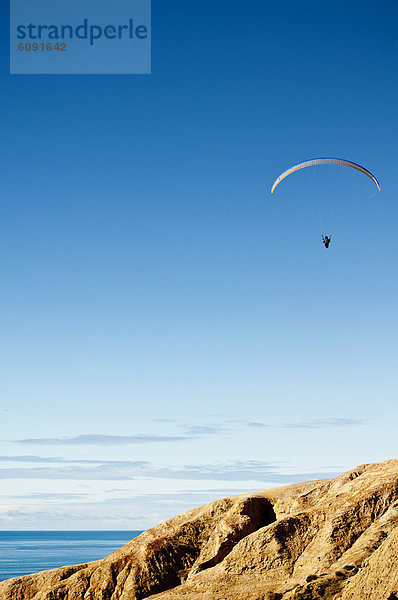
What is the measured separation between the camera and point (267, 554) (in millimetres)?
55031

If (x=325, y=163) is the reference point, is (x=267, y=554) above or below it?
below

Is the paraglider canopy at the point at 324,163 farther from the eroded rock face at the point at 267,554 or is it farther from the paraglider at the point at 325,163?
the eroded rock face at the point at 267,554

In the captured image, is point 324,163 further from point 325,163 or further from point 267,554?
point 267,554

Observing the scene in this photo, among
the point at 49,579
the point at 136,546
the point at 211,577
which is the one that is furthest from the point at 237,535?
the point at 49,579

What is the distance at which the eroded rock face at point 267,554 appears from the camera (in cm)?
4881

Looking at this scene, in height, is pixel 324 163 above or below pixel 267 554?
above

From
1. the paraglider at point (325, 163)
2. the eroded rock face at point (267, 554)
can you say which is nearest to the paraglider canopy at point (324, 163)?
the paraglider at point (325, 163)

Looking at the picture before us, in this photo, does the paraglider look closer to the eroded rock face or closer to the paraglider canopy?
the paraglider canopy

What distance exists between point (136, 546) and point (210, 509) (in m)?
7.68

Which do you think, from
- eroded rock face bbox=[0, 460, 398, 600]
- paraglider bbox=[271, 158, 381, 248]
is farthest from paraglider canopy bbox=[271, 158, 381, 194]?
eroded rock face bbox=[0, 460, 398, 600]

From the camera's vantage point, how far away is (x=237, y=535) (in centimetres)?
5922

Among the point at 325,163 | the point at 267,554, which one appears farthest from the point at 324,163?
the point at 267,554

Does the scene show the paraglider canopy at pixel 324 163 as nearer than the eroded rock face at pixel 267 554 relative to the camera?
No

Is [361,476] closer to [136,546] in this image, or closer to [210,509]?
[210,509]
